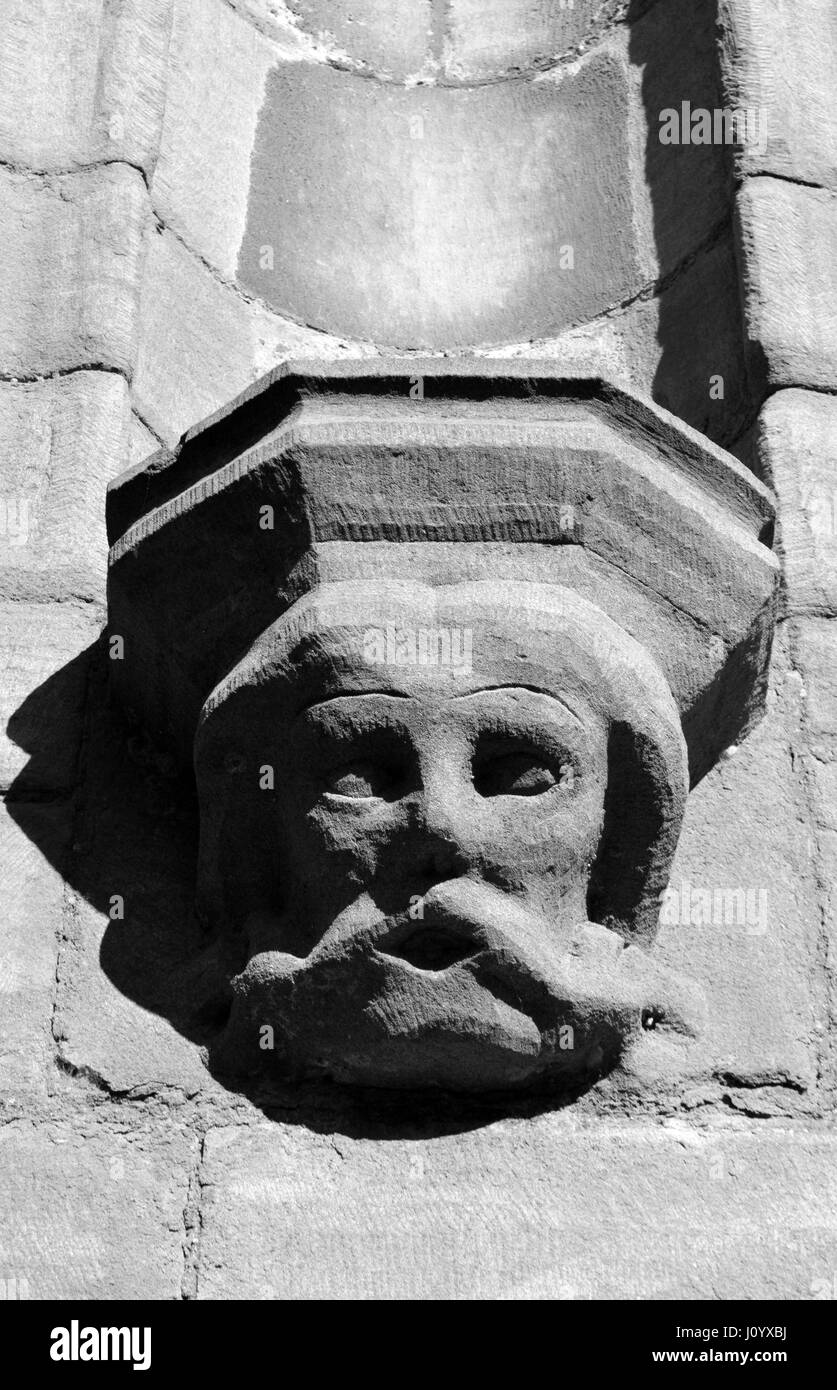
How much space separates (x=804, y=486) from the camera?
2623 mm

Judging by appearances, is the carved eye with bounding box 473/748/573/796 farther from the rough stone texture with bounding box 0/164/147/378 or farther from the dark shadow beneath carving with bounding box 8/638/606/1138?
the rough stone texture with bounding box 0/164/147/378

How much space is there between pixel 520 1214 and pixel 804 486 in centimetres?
107

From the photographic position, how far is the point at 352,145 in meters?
3.36

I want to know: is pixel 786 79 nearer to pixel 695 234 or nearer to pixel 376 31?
pixel 695 234

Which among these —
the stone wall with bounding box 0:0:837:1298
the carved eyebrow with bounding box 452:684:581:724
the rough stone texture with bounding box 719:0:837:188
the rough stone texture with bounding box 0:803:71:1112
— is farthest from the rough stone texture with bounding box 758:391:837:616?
the rough stone texture with bounding box 0:803:71:1112

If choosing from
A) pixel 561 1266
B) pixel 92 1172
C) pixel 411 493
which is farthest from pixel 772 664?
pixel 92 1172

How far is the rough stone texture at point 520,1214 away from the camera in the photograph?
203 centimetres

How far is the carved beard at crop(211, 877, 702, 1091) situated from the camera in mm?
2008

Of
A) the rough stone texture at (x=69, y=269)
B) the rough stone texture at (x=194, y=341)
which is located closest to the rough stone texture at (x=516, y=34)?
the rough stone texture at (x=194, y=341)

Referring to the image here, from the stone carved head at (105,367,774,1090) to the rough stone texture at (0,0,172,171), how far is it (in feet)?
2.80

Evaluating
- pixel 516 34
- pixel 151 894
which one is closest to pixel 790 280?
pixel 516 34

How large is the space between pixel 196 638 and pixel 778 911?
0.76m

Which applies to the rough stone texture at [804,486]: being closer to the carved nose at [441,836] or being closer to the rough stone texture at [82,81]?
the carved nose at [441,836]

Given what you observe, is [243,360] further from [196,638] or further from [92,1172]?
[92,1172]
